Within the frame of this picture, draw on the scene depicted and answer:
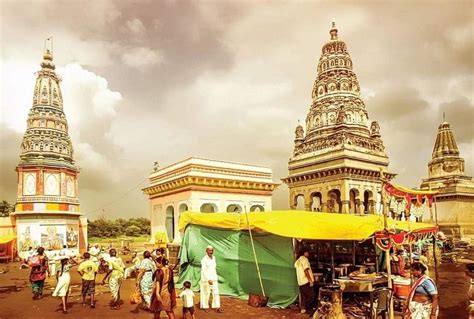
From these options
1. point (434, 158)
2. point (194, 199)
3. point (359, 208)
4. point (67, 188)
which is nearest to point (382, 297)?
point (194, 199)

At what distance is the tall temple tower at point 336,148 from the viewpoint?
2983 cm

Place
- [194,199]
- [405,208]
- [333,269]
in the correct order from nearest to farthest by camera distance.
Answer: [405,208]
[333,269]
[194,199]

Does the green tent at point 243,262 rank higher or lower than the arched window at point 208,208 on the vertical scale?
lower

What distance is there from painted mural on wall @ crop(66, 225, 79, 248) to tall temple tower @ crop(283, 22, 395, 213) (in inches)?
726

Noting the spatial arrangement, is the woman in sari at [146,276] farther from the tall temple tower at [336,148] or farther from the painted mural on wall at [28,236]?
the tall temple tower at [336,148]

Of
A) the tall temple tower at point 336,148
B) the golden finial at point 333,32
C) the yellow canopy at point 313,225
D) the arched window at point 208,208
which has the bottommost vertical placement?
the yellow canopy at point 313,225

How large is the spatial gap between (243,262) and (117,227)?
4108 cm

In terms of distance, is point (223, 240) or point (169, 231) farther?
point (169, 231)

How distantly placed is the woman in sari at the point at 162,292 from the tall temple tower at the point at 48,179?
21.8 m

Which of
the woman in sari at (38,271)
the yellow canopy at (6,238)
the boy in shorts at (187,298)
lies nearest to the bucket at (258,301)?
the boy in shorts at (187,298)

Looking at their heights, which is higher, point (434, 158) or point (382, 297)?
point (434, 158)

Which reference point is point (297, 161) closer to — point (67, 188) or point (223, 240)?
point (67, 188)

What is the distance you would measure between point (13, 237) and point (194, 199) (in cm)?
1498

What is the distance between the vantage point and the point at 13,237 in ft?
80.5
